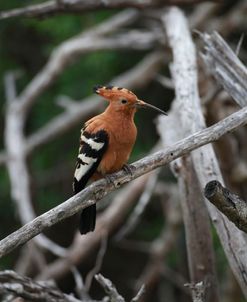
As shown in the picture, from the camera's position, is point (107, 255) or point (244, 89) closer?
point (244, 89)

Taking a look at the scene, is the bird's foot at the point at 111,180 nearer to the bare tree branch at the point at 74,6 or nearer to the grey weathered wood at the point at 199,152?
the grey weathered wood at the point at 199,152

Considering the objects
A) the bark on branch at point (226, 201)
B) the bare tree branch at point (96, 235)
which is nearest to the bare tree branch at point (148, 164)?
the bark on branch at point (226, 201)

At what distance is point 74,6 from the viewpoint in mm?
4812

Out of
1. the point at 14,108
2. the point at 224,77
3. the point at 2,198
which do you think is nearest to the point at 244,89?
the point at 224,77

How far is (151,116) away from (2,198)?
1565 millimetres

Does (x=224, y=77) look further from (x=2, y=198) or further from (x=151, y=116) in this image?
(x=2, y=198)

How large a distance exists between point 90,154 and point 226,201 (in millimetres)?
928

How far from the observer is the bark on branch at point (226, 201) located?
9.10 feet

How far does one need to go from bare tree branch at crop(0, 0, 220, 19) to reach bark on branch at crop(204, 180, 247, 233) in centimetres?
232

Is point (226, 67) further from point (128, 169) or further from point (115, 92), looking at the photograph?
point (128, 169)

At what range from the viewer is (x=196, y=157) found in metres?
3.58

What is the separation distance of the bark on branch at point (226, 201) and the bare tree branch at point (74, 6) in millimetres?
2321

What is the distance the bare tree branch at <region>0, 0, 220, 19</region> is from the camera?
15.3ft

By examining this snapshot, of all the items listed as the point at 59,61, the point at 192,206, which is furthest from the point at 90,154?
the point at 59,61
